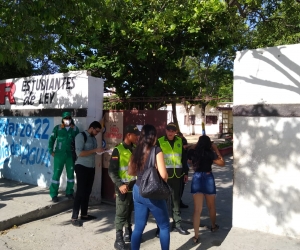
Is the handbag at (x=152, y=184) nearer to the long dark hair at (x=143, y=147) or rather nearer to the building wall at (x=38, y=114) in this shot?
the long dark hair at (x=143, y=147)

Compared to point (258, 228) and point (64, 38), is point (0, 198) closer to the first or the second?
point (64, 38)

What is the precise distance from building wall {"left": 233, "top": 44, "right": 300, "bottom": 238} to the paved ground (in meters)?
0.28

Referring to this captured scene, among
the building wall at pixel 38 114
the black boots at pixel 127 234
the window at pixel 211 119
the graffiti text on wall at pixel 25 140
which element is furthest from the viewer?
the window at pixel 211 119

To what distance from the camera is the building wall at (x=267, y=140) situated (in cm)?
420

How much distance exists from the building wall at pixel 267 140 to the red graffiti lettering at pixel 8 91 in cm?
572

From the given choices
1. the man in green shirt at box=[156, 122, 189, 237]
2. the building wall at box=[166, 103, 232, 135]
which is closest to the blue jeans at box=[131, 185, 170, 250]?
the man in green shirt at box=[156, 122, 189, 237]

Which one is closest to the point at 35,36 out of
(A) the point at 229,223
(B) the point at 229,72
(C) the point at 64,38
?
(C) the point at 64,38

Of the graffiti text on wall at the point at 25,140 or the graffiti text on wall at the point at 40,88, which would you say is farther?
the graffiti text on wall at the point at 25,140

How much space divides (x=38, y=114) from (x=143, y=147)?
442 centimetres

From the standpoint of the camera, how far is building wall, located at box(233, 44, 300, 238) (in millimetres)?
4203

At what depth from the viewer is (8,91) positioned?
8.12 metres

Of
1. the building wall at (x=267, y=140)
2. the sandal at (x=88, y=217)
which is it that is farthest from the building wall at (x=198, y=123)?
the building wall at (x=267, y=140)

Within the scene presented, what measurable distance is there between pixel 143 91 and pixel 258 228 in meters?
6.11

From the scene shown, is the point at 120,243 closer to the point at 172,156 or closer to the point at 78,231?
the point at 78,231
